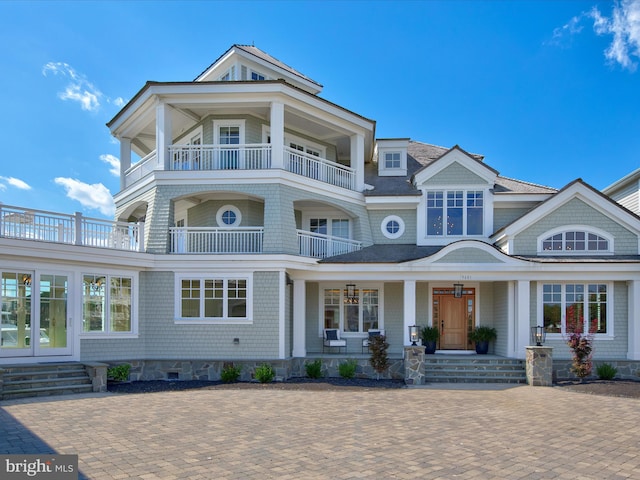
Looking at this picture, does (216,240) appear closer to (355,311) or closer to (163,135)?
(163,135)

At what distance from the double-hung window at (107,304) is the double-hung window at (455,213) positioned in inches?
422

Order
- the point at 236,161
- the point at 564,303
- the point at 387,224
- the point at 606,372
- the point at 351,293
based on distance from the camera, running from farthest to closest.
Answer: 1. the point at 387,224
2. the point at 351,293
3. the point at 236,161
4. the point at 564,303
5. the point at 606,372

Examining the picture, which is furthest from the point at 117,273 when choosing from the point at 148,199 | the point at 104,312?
the point at 148,199

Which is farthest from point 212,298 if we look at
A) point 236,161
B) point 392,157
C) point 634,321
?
point 634,321

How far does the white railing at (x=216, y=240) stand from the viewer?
1482 cm

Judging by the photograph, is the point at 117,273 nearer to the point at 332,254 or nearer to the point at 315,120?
the point at 332,254

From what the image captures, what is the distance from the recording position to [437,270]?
48.9 ft

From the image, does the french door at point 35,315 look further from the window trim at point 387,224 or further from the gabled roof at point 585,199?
the gabled roof at point 585,199

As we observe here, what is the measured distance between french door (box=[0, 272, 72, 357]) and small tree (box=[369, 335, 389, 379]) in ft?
28.2

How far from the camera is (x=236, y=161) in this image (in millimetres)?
16047

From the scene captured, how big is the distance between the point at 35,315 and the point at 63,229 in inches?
93.0

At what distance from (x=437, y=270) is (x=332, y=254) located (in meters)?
3.77

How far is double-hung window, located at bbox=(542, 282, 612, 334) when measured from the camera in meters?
15.0

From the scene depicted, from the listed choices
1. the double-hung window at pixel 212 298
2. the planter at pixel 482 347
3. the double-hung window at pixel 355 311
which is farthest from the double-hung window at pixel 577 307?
the double-hung window at pixel 212 298
